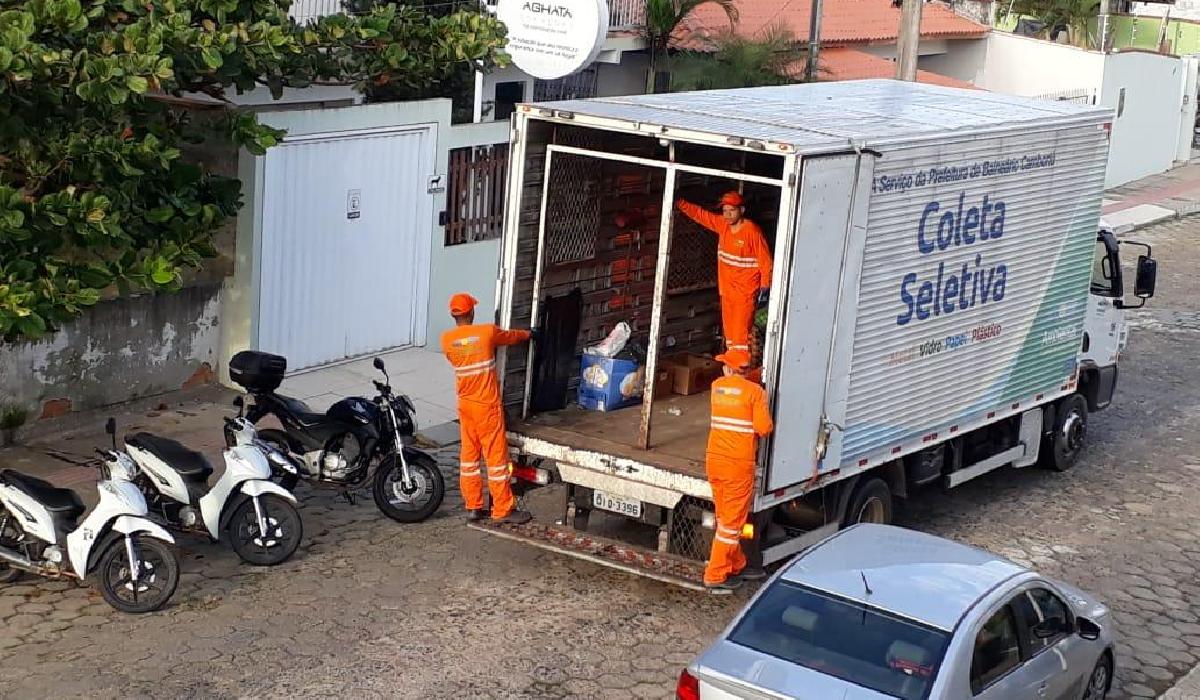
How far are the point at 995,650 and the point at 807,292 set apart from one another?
2688mm

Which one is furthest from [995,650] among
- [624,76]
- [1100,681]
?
[624,76]

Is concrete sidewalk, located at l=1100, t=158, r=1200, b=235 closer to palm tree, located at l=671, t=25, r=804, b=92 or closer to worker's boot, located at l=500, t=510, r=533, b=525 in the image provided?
palm tree, located at l=671, t=25, r=804, b=92

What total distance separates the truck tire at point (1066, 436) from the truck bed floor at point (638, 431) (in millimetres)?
3493

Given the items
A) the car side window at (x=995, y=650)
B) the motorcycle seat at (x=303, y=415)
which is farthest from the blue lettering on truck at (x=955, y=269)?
the motorcycle seat at (x=303, y=415)

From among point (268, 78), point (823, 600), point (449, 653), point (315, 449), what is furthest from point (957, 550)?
point (268, 78)

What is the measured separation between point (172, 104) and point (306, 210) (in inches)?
84.8

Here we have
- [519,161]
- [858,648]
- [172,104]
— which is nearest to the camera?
[858,648]

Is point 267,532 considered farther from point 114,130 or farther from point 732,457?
point 732,457

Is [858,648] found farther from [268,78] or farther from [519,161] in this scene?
[268,78]

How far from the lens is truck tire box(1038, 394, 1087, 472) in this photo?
13656 millimetres

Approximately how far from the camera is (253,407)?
1130 cm

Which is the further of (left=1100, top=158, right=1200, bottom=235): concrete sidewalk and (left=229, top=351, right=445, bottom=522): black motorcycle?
(left=1100, top=158, right=1200, bottom=235): concrete sidewalk

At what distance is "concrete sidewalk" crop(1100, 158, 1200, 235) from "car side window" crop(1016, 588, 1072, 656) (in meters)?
18.0

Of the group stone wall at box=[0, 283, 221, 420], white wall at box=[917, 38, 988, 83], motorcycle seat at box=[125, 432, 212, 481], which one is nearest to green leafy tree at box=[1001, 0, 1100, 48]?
white wall at box=[917, 38, 988, 83]
